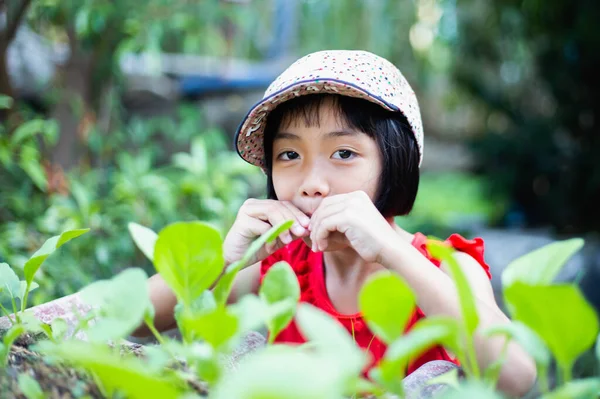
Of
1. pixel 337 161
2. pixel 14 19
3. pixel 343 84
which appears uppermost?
pixel 14 19

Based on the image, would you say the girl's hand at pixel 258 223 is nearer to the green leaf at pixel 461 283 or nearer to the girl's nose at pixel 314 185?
the girl's nose at pixel 314 185

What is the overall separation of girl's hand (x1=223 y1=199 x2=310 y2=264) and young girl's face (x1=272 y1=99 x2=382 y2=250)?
0.14ft

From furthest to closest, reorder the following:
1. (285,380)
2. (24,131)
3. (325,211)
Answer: (24,131), (325,211), (285,380)

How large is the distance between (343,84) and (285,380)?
910 millimetres

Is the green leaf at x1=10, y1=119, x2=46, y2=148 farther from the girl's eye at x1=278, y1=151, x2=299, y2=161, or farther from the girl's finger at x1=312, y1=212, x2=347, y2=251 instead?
the girl's finger at x1=312, y1=212, x2=347, y2=251

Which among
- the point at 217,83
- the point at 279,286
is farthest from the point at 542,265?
the point at 217,83

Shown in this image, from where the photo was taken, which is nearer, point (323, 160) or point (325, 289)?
point (323, 160)

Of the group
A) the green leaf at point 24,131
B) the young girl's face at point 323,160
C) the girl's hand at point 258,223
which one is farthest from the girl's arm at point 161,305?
the green leaf at point 24,131

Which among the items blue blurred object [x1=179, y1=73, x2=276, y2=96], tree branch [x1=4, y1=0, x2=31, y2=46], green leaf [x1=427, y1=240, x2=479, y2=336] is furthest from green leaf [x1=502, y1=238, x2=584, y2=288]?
blue blurred object [x1=179, y1=73, x2=276, y2=96]

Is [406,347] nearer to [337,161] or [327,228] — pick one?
[327,228]

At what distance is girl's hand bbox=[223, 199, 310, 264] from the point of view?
1159 millimetres

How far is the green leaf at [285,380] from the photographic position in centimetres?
30

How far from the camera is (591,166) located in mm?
4504

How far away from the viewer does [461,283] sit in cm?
47
